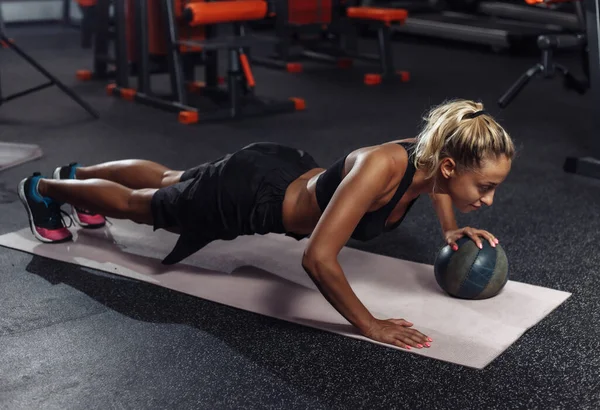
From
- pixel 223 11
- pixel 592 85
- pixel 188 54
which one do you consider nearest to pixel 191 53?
pixel 188 54

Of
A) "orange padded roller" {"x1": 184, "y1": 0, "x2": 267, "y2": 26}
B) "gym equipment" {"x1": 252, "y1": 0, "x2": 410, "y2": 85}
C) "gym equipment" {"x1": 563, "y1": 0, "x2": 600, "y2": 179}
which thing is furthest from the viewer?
"gym equipment" {"x1": 252, "y1": 0, "x2": 410, "y2": 85}

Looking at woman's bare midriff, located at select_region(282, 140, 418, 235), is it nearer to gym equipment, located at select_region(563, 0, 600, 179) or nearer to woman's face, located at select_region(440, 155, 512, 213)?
woman's face, located at select_region(440, 155, 512, 213)

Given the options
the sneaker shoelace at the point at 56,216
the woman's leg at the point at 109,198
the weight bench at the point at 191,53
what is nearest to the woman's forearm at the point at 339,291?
Result: the woman's leg at the point at 109,198

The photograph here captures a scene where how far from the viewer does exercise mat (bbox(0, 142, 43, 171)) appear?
12.1ft

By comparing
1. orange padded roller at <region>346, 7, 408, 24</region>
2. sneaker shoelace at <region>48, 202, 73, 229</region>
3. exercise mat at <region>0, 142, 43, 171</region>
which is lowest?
exercise mat at <region>0, 142, 43, 171</region>

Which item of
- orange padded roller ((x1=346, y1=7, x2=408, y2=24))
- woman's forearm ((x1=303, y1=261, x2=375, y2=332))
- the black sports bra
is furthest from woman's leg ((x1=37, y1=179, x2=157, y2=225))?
orange padded roller ((x1=346, y1=7, x2=408, y2=24))

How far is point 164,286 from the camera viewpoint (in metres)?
2.43

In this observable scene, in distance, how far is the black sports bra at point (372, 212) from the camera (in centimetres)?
208

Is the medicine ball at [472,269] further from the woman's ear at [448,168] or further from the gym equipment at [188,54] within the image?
the gym equipment at [188,54]

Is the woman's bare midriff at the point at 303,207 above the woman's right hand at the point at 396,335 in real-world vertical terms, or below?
above

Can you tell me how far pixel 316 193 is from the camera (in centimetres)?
220

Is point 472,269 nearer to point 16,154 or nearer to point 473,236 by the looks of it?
point 473,236

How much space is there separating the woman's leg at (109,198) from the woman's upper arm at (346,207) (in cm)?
70

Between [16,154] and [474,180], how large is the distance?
2563 millimetres
